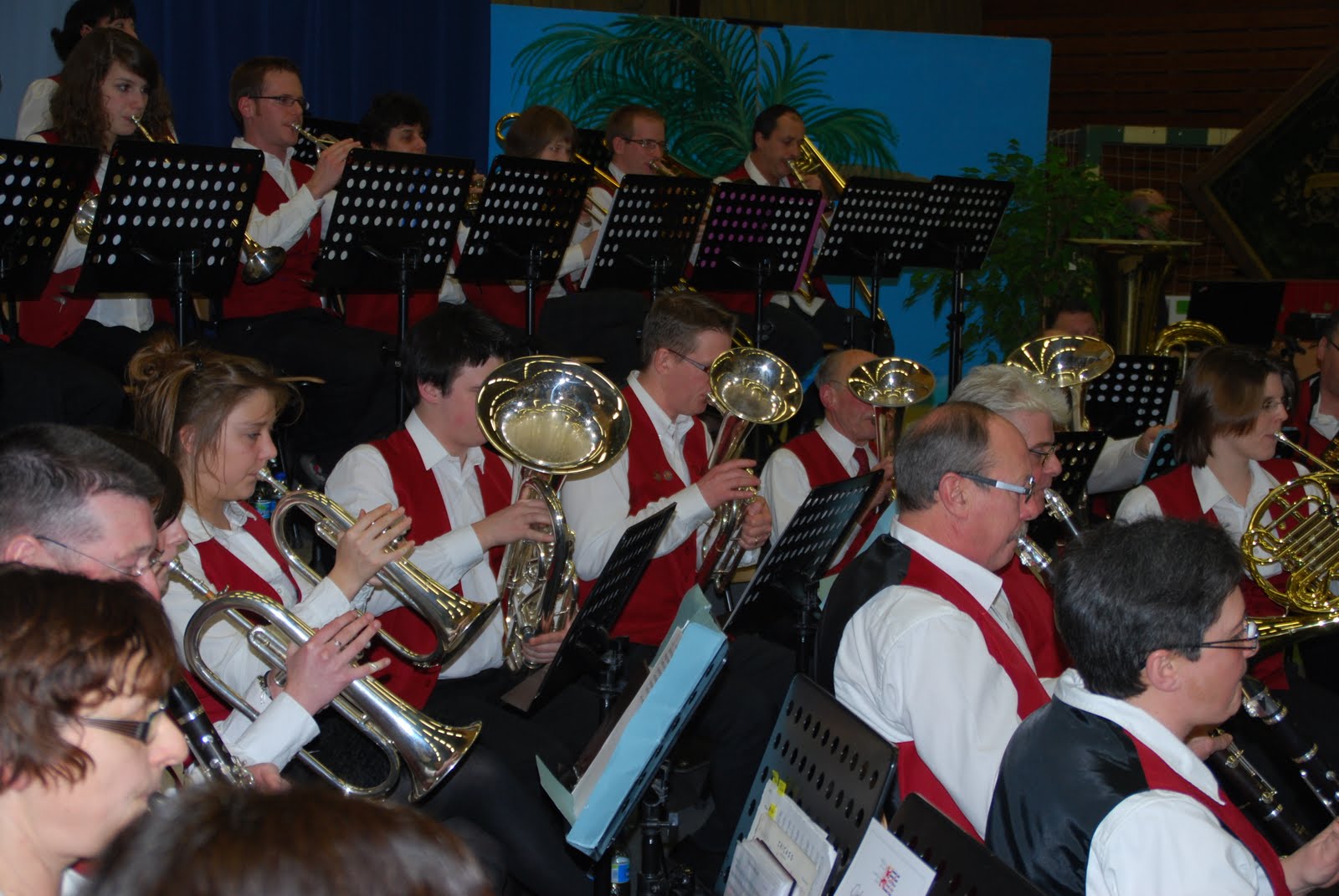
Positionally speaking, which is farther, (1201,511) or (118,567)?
(1201,511)

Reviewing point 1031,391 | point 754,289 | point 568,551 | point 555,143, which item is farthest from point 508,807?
point 555,143

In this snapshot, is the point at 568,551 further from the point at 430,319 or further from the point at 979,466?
the point at 979,466

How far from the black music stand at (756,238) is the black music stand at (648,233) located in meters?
0.09

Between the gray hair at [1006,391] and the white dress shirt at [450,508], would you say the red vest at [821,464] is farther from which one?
the white dress shirt at [450,508]

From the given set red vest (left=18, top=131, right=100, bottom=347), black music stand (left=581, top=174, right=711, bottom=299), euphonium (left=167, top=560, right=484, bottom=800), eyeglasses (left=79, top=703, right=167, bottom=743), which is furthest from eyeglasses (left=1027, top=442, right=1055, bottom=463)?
red vest (left=18, top=131, right=100, bottom=347)

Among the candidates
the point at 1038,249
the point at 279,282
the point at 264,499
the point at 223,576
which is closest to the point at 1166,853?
the point at 223,576

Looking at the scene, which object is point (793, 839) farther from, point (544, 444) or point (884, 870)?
point (544, 444)

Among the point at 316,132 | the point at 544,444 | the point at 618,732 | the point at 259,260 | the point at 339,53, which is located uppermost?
the point at 339,53

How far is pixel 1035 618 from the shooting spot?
3.33 meters

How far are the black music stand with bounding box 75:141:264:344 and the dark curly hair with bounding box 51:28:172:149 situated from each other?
653 millimetres

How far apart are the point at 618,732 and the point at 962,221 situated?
427 cm

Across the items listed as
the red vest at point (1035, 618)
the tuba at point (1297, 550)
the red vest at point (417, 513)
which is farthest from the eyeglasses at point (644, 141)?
the red vest at point (1035, 618)

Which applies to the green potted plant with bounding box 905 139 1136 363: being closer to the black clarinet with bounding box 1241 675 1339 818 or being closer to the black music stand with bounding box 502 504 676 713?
the black music stand with bounding box 502 504 676 713

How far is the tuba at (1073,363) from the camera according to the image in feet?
16.3
